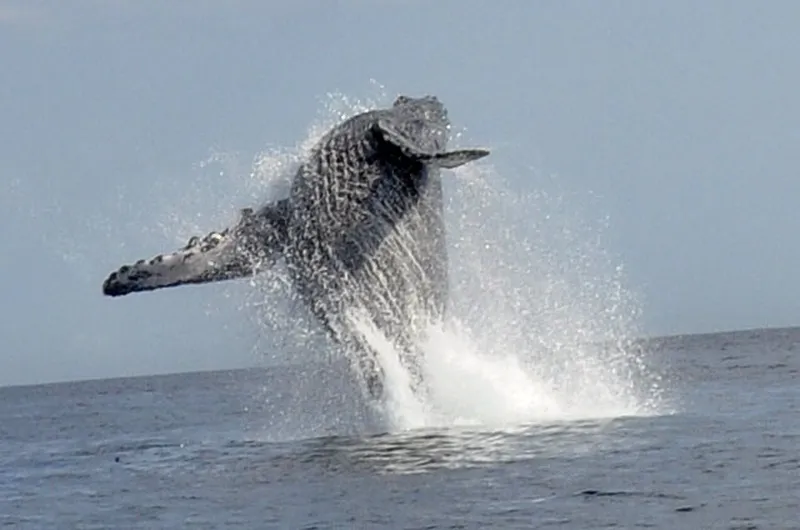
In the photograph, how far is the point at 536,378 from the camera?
23.6 metres

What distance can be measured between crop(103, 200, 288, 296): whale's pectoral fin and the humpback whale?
0.01 m

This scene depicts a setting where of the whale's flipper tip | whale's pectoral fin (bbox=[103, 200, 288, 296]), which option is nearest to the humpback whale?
whale's pectoral fin (bbox=[103, 200, 288, 296])

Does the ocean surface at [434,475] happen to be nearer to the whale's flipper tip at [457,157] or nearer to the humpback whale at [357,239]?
the humpback whale at [357,239]

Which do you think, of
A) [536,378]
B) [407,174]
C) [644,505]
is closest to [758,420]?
[536,378]

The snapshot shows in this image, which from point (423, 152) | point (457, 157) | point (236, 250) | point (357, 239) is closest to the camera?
point (457, 157)

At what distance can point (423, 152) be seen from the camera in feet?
57.3

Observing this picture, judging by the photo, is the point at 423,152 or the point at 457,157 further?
the point at 423,152

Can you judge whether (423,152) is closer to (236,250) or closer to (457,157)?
(457,157)

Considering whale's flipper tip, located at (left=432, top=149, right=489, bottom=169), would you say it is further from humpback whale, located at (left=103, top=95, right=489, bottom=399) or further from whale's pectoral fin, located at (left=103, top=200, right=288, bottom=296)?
whale's pectoral fin, located at (left=103, top=200, right=288, bottom=296)

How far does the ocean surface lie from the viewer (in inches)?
547

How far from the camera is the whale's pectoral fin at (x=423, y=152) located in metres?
16.6

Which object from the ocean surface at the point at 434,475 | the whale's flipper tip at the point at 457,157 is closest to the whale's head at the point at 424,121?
the whale's flipper tip at the point at 457,157

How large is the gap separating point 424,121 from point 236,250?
9.37ft

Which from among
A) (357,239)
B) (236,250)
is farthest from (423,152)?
(236,250)
